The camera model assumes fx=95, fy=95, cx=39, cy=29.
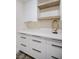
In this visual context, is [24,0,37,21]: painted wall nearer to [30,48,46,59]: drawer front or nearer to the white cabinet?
the white cabinet

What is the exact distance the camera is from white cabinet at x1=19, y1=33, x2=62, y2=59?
206cm

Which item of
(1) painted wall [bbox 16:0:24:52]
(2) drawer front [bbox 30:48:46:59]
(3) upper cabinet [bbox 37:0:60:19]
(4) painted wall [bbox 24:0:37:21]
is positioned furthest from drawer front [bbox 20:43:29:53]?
(3) upper cabinet [bbox 37:0:60:19]

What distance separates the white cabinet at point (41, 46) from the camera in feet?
6.77

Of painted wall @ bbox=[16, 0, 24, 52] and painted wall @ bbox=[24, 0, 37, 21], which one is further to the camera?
painted wall @ bbox=[16, 0, 24, 52]

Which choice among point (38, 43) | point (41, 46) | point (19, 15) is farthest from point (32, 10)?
point (41, 46)

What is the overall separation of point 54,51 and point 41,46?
0.50 metres

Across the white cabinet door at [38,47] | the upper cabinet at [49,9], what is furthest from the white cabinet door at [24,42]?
the upper cabinet at [49,9]

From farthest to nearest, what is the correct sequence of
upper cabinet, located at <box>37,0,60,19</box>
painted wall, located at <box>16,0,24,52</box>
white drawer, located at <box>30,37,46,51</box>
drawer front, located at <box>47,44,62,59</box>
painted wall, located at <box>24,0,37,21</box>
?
painted wall, located at <box>16,0,24,52</box> → painted wall, located at <box>24,0,37,21</box> → upper cabinet, located at <box>37,0,60,19</box> → white drawer, located at <box>30,37,46,51</box> → drawer front, located at <box>47,44,62,59</box>

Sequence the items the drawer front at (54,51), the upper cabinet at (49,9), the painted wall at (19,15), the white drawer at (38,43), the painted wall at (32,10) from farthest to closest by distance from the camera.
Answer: the painted wall at (19,15)
the painted wall at (32,10)
the upper cabinet at (49,9)
the white drawer at (38,43)
the drawer front at (54,51)

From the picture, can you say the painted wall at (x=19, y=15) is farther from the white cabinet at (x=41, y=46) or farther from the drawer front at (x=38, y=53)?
the drawer front at (x=38, y=53)
